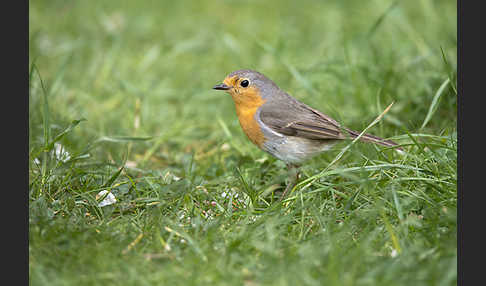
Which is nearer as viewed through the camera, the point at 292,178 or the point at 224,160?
the point at 292,178

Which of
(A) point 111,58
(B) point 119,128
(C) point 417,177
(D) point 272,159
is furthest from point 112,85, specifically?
(C) point 417,177

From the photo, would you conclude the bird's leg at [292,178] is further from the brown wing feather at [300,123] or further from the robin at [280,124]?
the brown wing feather at [300,123]

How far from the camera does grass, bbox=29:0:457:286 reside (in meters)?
3.07

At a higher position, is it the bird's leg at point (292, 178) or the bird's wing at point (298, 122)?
the bird's wing at point (298, 122)

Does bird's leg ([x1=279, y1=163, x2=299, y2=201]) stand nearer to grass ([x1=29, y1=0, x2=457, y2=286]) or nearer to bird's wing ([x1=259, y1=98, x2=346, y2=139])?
grass ([x1=29, y1=0, x2=457, y2=286])

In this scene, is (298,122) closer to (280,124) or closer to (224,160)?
(280,124)

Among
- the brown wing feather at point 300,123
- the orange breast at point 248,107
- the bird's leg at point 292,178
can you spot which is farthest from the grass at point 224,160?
the orange breast at point 248,107

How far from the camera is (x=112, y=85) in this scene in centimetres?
661

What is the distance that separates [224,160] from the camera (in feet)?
16.2

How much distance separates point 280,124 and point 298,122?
6.4 inches

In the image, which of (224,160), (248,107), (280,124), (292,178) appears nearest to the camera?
(292,178)

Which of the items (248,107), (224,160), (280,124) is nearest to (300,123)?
(280,124)

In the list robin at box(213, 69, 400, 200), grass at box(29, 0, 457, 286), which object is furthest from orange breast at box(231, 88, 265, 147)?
grass at box(29, 0, 457, 286)

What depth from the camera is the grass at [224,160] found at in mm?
3068
